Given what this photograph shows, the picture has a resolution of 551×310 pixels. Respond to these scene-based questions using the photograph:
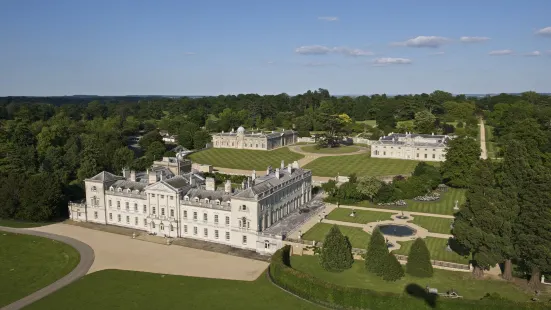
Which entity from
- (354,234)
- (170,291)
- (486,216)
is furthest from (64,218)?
(486,216)

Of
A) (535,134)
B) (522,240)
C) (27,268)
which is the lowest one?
(27,268)

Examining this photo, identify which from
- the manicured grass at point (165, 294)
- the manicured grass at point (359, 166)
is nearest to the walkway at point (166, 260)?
the manicured grass at point (165, 294)

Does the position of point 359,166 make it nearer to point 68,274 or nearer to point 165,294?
point 165,294

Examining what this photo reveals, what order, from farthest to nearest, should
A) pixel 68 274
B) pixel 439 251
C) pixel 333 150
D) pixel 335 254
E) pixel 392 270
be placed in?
pixel 333 150
pixel 439 251
pixel 68 274
pixel 335 254
pixel 392 270

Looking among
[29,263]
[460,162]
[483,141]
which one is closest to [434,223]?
[460,162]

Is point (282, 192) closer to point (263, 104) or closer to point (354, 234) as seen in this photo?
point (354, 234)

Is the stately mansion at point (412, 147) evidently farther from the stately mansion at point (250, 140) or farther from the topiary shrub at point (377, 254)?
the topiary shrub at point (377, 254)
